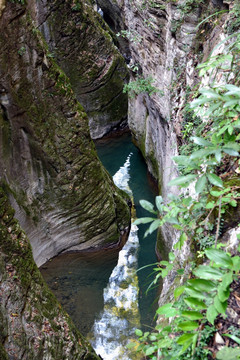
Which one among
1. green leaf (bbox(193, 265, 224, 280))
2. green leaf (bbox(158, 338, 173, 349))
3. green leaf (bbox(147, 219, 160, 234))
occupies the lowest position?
green leaf (bbox(158, 338, 173, 349))

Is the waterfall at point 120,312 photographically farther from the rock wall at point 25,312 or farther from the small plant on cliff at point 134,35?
the small plant on cliff at point 134,35

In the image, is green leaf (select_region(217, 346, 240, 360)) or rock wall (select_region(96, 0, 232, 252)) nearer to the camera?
green leaf (select_region(217, 346, 240, 360))

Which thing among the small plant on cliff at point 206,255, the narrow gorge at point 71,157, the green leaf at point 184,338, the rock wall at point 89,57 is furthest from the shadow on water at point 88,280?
the rock wall at point 89,57

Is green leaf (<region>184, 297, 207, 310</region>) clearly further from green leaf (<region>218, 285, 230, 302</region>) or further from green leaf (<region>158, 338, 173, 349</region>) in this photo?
green leaf (<region>158, 338, 173, 349</region>)

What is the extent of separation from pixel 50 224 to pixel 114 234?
144cm

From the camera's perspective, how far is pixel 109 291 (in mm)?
6727

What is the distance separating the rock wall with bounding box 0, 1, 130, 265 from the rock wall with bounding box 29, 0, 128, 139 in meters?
4.37

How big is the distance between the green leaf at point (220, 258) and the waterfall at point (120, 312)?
4.73 metres

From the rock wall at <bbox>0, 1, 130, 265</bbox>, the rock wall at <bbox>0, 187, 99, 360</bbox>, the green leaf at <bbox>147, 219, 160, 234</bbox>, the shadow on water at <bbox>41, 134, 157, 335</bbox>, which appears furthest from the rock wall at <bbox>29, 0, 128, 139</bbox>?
the green leaf at <bbox>147, 219, 160, 234</bbox>

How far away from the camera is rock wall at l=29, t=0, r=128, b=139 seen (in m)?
9.52

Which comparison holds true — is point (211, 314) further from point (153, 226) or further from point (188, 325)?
point (153, 226)

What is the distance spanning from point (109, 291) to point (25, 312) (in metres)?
3.18

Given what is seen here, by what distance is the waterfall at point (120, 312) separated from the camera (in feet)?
18.4

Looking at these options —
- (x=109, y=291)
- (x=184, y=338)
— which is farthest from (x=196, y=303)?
(x=109, y=291)
